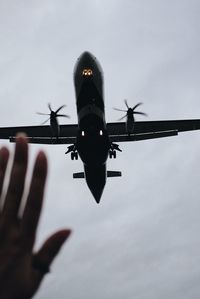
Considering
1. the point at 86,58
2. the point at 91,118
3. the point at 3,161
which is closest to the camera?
the point at 3,161

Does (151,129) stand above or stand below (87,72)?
below

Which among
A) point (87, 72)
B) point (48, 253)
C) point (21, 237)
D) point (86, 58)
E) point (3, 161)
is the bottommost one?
point (48, 253)

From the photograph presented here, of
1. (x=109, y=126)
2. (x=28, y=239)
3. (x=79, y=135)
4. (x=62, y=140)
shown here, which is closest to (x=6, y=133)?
(x=62, y=140)

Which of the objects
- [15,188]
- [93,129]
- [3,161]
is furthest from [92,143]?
[15,188]

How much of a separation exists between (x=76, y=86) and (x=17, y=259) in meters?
34.7

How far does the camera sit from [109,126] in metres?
44.7

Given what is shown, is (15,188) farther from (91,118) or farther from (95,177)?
(95,177)

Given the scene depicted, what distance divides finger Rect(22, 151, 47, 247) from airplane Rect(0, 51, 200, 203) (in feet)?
96.9

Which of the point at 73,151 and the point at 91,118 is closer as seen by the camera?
the point at 91,118

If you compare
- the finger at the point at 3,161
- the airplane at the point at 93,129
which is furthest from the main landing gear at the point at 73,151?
the finger at the point at 3,161

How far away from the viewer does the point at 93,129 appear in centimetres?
3497

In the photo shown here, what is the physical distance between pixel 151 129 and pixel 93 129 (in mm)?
13442

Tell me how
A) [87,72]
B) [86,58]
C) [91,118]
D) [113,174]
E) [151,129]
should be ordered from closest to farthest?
[91,118], [87,72], [86,58], [151,129], [113,174]

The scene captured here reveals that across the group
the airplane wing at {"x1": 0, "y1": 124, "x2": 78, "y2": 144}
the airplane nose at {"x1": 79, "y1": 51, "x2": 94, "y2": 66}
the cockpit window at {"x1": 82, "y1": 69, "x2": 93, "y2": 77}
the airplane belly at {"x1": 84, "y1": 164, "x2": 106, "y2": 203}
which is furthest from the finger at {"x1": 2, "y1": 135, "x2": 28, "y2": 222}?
the airplane wing at {"x1": 0, "y1": 124, "x2": 78, "y2": 144}
